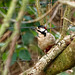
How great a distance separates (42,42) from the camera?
74.9 inches

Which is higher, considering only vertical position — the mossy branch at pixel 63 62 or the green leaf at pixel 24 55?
the mossy branch at pixel 63 62

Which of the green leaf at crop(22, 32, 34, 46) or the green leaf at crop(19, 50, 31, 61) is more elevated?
the green leaf at crop(22, 32, 34, 46)

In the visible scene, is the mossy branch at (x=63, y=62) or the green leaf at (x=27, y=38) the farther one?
the green leaf at (x=27, y=38)

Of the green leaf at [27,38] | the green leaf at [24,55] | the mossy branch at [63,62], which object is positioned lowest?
the green leaf at [24,55]

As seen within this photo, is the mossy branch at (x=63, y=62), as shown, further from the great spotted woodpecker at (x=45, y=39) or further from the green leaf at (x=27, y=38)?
the green leaf at (x=27, y=38)

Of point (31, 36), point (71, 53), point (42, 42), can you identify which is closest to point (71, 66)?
point (71, 53)

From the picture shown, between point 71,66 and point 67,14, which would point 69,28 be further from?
point 71,66

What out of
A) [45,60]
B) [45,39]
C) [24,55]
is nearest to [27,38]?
[24,55]

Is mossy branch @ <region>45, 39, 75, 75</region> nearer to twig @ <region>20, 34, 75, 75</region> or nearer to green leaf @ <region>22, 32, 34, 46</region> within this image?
twig @ <region>20, 34, 75, 75</region>

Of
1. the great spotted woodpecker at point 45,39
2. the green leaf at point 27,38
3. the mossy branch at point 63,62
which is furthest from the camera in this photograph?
the green leaf at point 27,38

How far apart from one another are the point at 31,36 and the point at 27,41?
9cm

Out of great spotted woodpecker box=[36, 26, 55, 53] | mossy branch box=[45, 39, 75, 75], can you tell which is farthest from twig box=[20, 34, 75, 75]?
great spotted woodpecker box=[36, 26, 55, 53]

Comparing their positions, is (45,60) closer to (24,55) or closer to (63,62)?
(63,62)

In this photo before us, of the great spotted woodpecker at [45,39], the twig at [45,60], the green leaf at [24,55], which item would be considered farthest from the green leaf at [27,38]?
the twig at [45,60]
